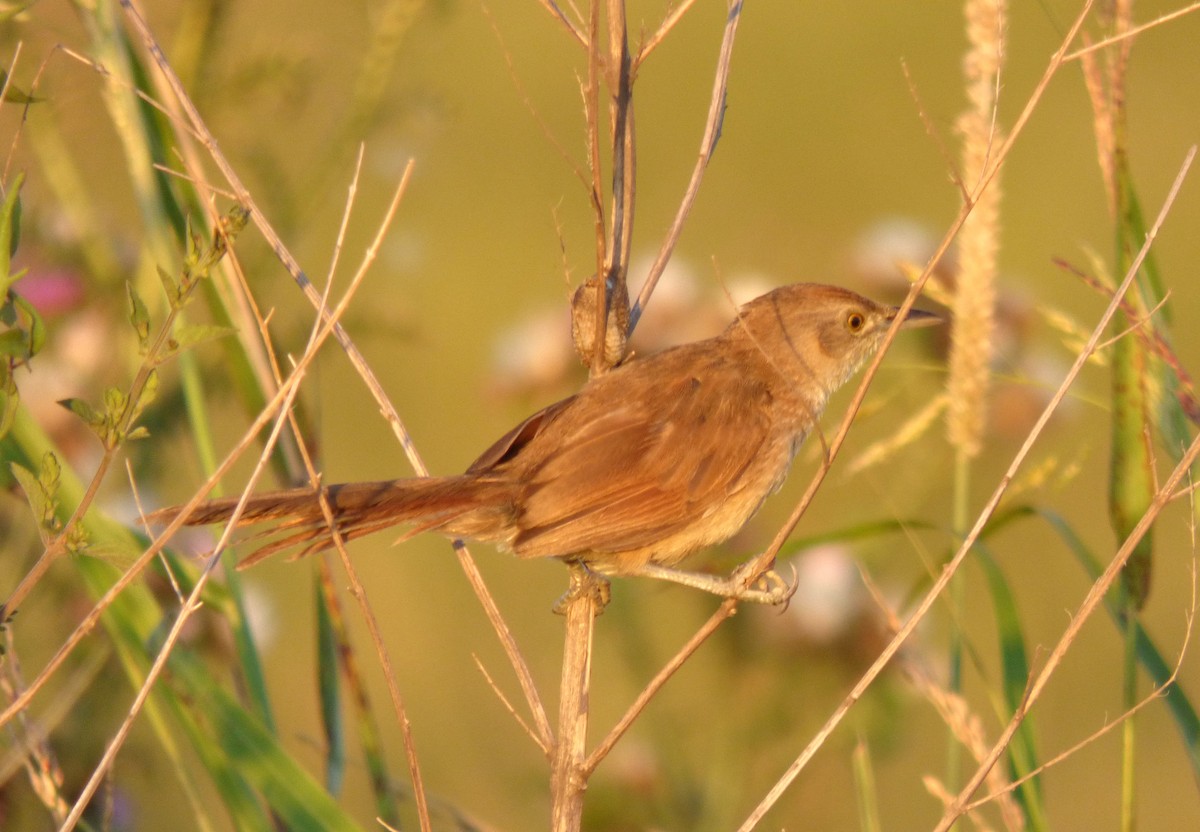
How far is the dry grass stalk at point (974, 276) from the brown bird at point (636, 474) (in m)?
0.31

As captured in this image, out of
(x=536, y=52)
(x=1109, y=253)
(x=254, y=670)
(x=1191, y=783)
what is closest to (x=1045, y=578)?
(x=1191, y=783)

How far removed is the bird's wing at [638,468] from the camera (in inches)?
96.3

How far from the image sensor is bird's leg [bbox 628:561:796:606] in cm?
228

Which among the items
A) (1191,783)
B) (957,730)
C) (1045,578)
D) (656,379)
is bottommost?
(1191,783)

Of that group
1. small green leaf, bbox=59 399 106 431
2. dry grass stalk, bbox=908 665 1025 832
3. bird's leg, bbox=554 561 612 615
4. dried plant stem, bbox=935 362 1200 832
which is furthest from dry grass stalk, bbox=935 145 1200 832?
small green leaf, bbox=59 399 106 431

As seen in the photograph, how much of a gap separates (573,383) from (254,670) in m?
1.61

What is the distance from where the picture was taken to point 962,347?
2.59 meters

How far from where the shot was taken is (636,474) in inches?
100

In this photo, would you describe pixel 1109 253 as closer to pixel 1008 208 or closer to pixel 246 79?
pixel 1008 208

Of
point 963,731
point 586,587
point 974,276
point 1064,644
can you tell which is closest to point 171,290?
point 586,587

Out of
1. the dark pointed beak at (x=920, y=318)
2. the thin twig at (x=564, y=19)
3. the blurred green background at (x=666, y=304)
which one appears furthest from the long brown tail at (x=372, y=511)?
the dark pointed beak at (x=920, y=318)

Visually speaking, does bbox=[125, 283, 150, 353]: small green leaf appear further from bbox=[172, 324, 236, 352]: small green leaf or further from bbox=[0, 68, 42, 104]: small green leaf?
bbox=[0, 68, 42, 104]: small green leaf

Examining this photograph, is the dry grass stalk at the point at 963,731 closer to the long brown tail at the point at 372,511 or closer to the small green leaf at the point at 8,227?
the long brown tail at the point at 372,511

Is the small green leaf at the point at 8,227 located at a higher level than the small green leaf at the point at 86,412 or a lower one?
higher
